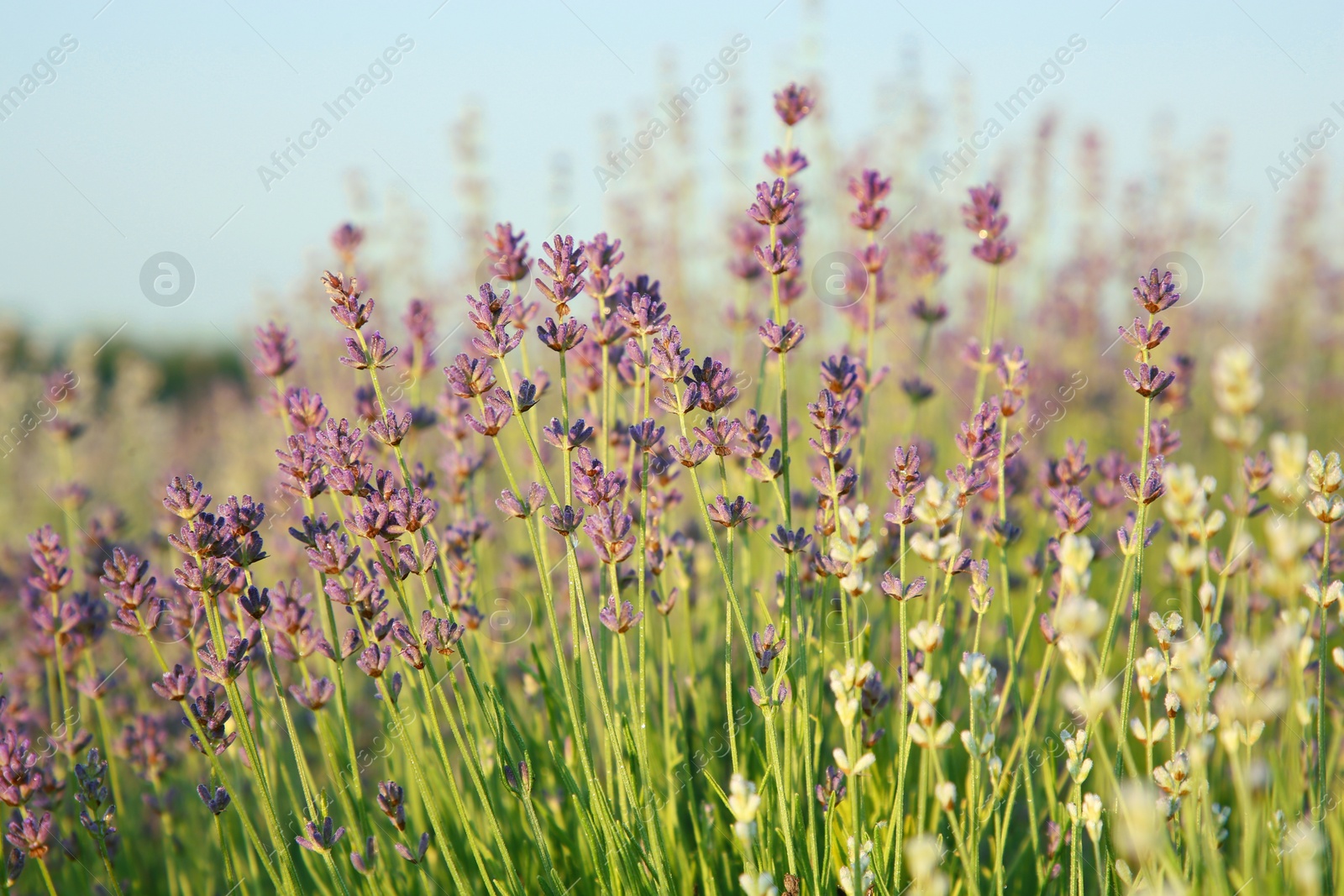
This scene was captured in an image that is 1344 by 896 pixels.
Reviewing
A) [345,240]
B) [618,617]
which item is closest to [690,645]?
[618,617]

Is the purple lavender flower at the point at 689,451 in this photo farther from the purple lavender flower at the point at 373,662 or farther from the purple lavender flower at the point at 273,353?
the purple lavender flower at the point at 273,353

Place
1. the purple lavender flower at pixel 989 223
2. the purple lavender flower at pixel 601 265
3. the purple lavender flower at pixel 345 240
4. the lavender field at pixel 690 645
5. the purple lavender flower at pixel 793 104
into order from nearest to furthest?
the lavender field at pixel 690 645 → the purple lavender flower at pixel 601 265 → the purple lavender flower at pixel 793 104 → the purple lavender flower at pixel 989 223 → the purple lavender flower at pixel 345 240

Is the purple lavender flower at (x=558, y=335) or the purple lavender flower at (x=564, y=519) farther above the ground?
the purple lavender flower at (x=558, y=335)

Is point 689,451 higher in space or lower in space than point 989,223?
lower

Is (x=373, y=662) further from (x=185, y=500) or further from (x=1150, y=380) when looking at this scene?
(x=1150, y=380)

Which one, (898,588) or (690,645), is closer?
(898,588)

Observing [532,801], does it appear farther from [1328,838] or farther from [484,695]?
[1328,838]

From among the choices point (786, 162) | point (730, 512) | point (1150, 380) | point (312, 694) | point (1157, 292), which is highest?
point (786, 162)

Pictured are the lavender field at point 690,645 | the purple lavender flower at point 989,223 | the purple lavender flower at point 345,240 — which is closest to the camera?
the lavender field at point 690,645

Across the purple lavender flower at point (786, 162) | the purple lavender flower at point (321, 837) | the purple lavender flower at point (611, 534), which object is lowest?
the purple lavender flower at point (321, 837)

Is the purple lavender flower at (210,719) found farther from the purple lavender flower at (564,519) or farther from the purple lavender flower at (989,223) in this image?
the purple lavender flower at (989,223)

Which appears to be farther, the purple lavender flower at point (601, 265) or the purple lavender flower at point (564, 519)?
the purple lavender flower at point (601, 265)

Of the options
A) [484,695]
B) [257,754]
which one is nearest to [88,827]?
[257,754]

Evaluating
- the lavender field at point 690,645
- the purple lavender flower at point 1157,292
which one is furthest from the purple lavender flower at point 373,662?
the purple lavender flower at point 1157,292
